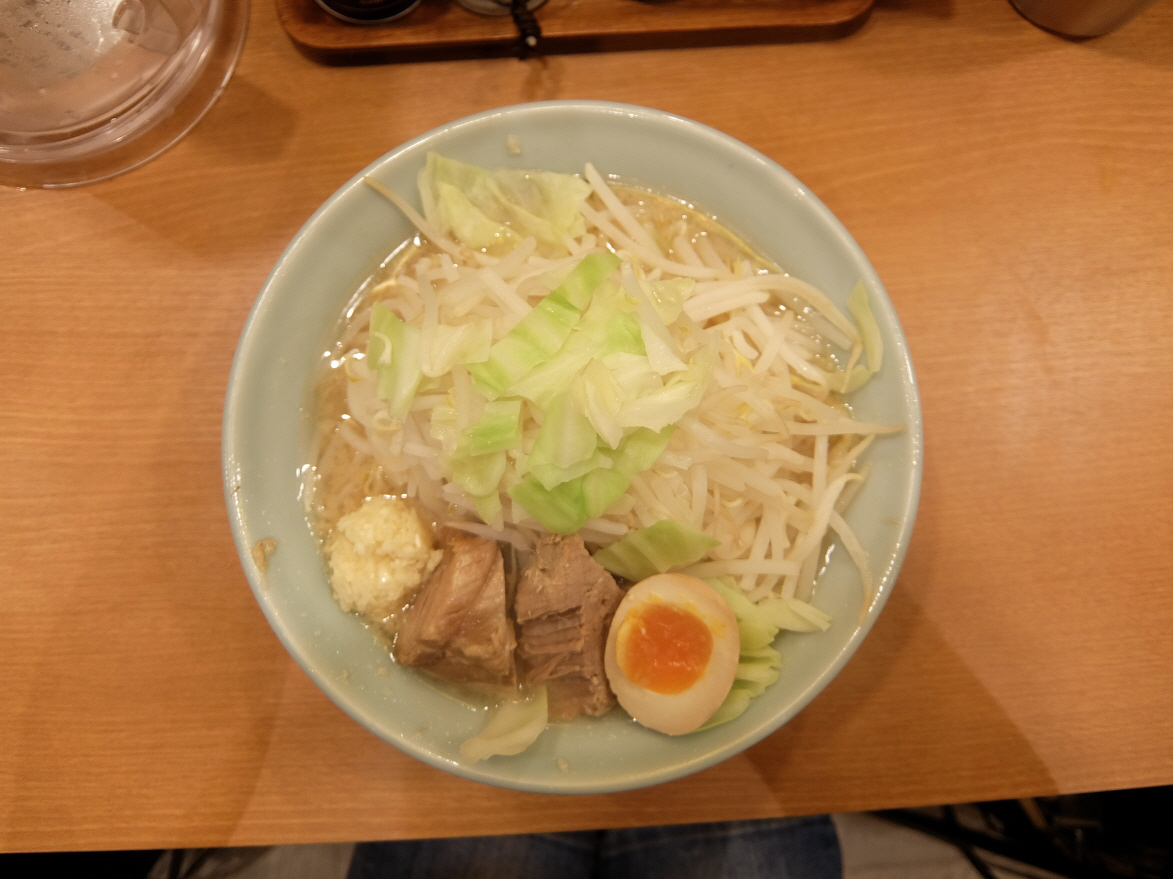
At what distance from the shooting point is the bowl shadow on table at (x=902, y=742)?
5.02 feet

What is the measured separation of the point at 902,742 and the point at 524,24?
1.99m

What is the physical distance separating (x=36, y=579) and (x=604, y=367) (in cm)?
142

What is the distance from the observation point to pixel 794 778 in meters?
1.53

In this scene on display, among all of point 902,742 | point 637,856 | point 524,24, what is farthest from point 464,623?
point 524,24

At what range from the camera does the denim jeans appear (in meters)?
2.20

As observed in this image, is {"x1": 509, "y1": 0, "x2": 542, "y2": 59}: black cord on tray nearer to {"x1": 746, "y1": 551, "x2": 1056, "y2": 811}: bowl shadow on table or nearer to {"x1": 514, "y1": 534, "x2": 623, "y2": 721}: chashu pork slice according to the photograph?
{"x1": 514, "y1": 534, "x2": 623, "y2": 721}: chashu pork slice

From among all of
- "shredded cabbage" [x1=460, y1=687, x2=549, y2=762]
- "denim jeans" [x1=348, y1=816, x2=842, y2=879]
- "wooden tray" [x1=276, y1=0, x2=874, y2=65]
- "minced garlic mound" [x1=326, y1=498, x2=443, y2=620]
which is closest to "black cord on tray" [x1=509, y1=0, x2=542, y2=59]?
"wooden tray" [x1=276, y1=0, x2=874, y2=65]

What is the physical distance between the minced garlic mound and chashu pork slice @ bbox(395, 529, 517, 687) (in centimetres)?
6

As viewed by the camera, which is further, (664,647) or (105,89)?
(105,89)

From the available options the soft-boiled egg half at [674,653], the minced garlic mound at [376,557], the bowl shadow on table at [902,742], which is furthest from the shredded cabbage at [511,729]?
the bowl shadow on table at [902,742]

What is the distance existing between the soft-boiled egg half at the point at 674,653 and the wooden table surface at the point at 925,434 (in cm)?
35

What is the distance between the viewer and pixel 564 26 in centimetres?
180

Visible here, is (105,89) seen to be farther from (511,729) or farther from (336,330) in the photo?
(511,729)

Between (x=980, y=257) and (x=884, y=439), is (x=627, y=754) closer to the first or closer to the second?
(x=884, y=439)
